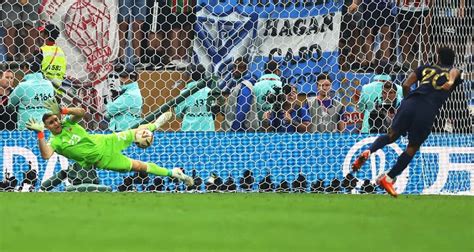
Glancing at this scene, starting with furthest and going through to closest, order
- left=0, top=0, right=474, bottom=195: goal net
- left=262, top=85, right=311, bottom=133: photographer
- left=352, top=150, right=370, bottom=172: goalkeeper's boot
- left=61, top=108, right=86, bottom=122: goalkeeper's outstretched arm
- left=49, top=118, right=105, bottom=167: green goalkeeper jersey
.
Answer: left=262, top=85, right=311, bottom=133: photographer < left=0, top=0, right=474, bottom=195: goal net < left=49, top=118, right=105, bottom=167: green goalkeeper jersey < left=61, top=108, right=86, bottom=122: goalkeeper's outstretched arm < left=352, top=150, right=370, bottom=172: goalkeeper's boot

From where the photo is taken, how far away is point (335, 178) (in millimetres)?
14062

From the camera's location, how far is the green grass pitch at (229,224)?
22.7 ft

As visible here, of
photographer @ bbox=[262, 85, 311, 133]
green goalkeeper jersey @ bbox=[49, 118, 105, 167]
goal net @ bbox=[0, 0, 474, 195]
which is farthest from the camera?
photographer @ bbox=[262, 85, 311, 133]

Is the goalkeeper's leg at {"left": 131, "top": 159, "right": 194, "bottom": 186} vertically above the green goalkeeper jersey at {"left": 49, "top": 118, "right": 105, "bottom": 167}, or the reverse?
→ the green goalkeeper jersey at {"left": 49, "top": 118, "right": 105, "bottom": 167}

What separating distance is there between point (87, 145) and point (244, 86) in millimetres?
2861

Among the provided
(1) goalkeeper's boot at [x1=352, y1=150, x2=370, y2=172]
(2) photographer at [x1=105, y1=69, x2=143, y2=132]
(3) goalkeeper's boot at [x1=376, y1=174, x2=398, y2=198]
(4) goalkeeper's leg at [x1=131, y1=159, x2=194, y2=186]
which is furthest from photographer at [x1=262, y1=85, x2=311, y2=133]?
(3) goalkeeper's boot at [x1=376, y1=174, x2=398, y2=198]

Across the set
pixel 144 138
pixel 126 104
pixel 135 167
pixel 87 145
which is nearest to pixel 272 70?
pixel 126 104

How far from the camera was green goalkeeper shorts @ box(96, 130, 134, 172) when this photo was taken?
12.5 m

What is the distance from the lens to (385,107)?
1459 centimetres

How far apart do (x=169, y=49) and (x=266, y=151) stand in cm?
208

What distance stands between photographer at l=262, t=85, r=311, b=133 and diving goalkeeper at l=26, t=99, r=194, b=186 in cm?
210

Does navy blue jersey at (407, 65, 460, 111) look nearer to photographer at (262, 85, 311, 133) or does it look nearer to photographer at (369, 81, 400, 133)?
photographer at (369, 81, 400, 133)

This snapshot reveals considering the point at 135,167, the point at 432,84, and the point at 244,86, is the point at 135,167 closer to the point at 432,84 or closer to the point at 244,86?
the point at 244,86

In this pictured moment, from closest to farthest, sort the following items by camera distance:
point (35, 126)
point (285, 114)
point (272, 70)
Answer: point (35, 126) → point (285, 114) → point (272, 70)
